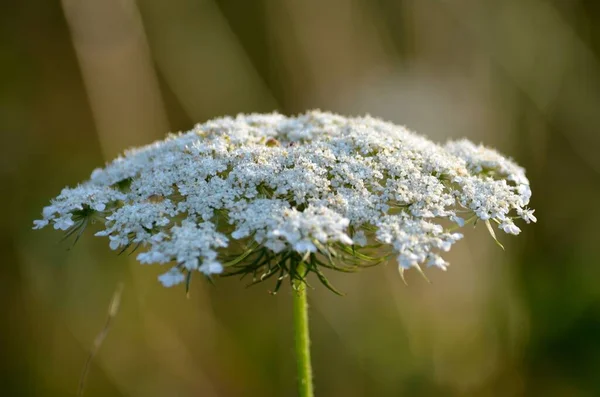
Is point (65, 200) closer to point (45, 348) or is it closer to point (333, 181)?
point (333, 181)

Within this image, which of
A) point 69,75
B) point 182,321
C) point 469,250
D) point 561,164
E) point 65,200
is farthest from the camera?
point 561,164

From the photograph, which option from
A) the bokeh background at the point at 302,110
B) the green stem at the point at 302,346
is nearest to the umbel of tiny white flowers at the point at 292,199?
the green stem at the point at 302,346

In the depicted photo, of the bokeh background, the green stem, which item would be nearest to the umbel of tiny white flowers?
the green stem

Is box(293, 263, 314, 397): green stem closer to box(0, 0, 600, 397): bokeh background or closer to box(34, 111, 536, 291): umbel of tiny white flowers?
box(34, 111, 536, 291): umbel of tiny white flowers

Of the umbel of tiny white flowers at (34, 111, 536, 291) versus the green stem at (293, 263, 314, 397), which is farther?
the green stem at (293, 263, 314, 397)

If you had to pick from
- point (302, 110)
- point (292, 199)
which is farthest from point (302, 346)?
point (302, 110)

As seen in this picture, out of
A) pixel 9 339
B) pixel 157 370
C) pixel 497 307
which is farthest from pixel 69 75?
pixel 497 307

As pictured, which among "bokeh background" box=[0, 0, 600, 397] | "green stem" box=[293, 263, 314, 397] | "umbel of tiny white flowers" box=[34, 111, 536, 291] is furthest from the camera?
"bokeh background" box=[0, 0, 600, 397]
